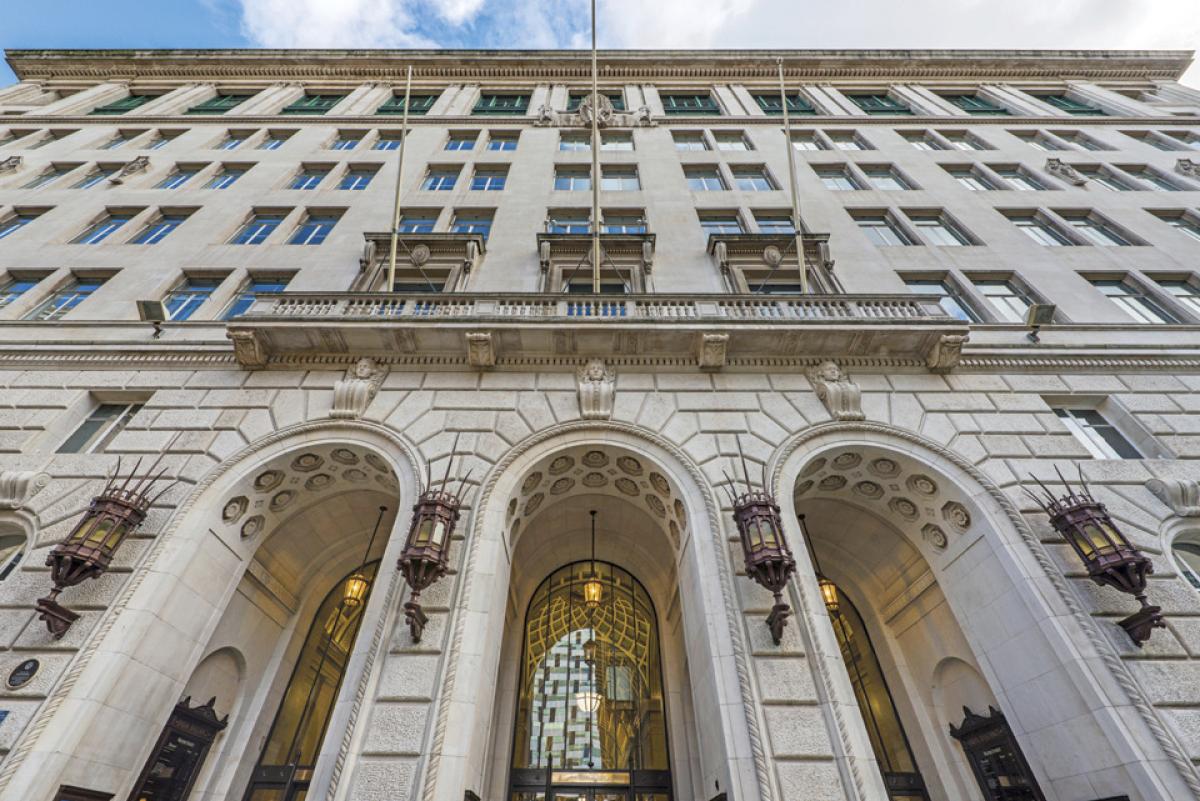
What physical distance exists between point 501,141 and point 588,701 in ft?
74.8

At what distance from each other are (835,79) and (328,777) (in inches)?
1457

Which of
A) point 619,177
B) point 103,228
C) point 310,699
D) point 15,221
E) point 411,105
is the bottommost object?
point 310,699

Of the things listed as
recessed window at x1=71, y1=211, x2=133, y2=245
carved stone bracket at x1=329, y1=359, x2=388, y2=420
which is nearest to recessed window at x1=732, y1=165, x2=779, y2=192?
carved stone bracket at x1=329, y1=359, x2=388, y2=420

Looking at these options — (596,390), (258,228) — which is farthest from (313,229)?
(596,390)

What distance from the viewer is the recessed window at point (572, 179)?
19.1 m

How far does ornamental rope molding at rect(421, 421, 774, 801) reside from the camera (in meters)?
6.66

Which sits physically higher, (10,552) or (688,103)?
(688,103)

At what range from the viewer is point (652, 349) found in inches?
444

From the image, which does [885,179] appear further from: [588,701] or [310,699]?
[310,699]

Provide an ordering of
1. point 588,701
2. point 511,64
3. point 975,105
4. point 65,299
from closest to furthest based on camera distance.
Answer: point 588,701
point 65,299
point 975,105
point 511,64

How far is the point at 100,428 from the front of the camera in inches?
431

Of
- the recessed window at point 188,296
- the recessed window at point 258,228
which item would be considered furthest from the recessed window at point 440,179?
the recessed window at point 188,296

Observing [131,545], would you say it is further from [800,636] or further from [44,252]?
[44,252]

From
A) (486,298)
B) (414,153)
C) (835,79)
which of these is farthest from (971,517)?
(835,79)
